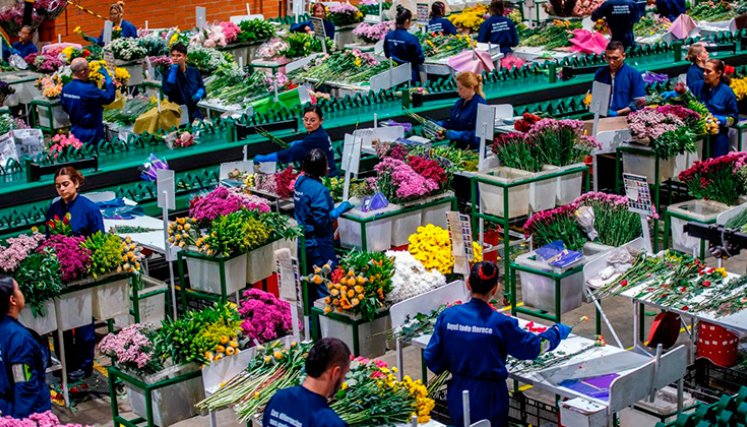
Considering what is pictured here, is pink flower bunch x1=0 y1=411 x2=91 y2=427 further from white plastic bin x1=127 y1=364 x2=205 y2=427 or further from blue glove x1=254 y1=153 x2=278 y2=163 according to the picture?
blue glove x1=254 y1=153 x2=278 y2=163

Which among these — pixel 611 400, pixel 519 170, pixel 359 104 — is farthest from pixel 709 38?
pixel 611 400

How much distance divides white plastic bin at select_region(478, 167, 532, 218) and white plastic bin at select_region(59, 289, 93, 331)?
3.17m

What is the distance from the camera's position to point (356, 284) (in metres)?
7.44

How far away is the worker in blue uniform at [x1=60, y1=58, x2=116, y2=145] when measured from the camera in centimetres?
1207

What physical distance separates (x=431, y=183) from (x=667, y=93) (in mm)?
3094

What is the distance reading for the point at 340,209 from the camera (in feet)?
30.7

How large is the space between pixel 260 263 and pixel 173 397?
234cm

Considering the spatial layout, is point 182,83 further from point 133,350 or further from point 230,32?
point 133,350

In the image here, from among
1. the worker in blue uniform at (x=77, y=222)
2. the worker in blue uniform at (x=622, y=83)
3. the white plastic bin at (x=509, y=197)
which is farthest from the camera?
the worker in blue uniform at (x=622, y=83)

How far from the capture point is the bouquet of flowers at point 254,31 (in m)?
16.9

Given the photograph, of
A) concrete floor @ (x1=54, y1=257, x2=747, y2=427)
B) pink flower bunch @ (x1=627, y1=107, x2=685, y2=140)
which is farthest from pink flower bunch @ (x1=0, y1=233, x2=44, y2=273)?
pink flower bunch @ (x1=627, y1=107, x2=685, y2=140)

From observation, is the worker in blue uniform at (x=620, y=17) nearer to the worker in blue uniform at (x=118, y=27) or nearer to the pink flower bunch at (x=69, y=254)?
the worker in blue uniform at (x=118, y=27)

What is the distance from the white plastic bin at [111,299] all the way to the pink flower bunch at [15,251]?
0.51 meters

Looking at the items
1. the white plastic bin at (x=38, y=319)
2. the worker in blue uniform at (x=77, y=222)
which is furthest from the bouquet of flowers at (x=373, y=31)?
the white plastic bin at (x=38, y=319)
